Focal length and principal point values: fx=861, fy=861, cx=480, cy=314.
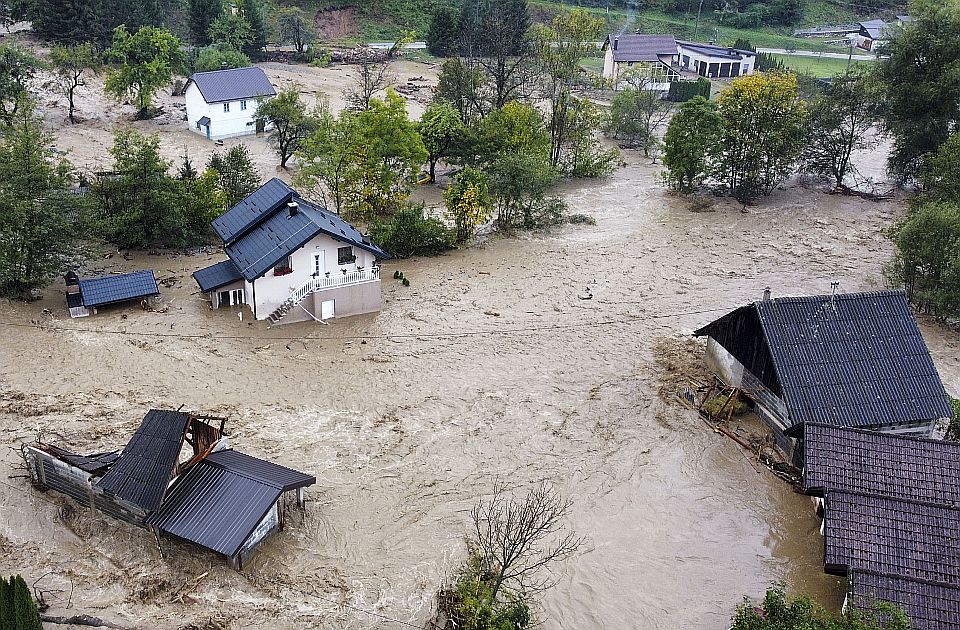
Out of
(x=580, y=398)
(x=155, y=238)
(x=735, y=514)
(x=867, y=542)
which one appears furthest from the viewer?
(x=155, y=238)

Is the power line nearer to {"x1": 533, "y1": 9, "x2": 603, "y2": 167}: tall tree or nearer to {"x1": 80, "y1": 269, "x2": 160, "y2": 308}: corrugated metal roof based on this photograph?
{"x1": 80, "y1": 269, "x2": 160, "y2": 308}: corrugated metal roof

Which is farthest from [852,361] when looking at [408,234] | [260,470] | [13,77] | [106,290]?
[13,77]

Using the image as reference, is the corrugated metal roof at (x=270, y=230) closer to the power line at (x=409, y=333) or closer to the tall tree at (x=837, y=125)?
the power line at (x=409, y=333)

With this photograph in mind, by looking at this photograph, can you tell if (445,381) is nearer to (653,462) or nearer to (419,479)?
(419,479)

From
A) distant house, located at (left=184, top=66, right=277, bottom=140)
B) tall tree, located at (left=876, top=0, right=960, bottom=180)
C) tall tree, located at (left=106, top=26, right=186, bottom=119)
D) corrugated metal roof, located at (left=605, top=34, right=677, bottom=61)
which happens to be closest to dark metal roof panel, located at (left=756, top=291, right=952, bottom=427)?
tall tree, located at (left=876, top=0, right=960, bottom=180)

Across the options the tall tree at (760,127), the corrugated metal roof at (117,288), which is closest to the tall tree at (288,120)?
the corrugated metal roof at (117,288)

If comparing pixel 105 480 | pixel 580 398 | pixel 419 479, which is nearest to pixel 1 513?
pixel 105 480

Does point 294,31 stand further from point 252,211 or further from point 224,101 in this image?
point 252,211
